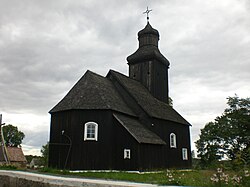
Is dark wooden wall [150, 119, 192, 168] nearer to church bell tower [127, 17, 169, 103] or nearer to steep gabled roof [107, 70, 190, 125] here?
steep gabled roof [107, 70, 190, 125]

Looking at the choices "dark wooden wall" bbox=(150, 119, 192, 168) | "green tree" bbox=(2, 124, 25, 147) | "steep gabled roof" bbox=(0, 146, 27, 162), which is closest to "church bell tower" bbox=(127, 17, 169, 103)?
"dark wooden wall" bbox=(150, 119, 192, 168)

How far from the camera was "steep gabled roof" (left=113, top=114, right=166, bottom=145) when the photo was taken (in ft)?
54.5

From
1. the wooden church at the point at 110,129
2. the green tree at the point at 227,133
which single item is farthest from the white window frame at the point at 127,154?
the green tree at the point at 227,133

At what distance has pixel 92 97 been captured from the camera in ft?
57.7

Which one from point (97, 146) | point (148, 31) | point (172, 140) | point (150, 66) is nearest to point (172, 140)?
point (172, 140)

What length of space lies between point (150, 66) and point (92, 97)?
372 inches

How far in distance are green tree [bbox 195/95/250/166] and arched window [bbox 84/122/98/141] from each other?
63.5 ft

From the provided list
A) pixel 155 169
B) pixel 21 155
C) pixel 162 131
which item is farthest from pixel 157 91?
pixel 21 155

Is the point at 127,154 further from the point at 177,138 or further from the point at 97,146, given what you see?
the point at 177,138

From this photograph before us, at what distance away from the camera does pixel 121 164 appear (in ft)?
54.6

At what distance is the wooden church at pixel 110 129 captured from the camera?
16219 millimetres

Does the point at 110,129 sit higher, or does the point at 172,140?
the point at 110,129

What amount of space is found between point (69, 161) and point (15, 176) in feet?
29.9

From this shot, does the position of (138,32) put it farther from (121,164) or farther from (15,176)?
(15,176)
